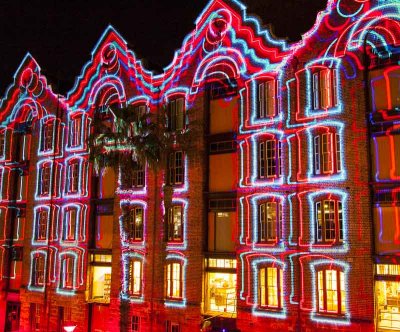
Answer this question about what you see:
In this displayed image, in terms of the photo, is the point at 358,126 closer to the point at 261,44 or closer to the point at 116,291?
the point at 261,44

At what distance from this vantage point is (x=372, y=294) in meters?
22.9

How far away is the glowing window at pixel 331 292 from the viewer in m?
23.7

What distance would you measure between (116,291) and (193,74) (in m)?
14.5

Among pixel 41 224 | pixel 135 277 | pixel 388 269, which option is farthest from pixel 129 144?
pixel 41 224

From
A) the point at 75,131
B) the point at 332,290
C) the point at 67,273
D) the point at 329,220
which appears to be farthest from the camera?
the point at 75,131

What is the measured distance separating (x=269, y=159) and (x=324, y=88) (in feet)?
15.4

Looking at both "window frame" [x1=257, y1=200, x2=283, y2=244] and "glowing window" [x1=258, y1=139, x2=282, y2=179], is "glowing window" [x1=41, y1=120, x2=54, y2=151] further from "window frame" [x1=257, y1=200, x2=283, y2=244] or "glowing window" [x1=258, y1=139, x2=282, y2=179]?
"window frame" [x1=257, y1=200, x2=283, y2=244]

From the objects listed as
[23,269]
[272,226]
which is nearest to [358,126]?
[272,226]

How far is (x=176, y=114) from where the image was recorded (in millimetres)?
31891

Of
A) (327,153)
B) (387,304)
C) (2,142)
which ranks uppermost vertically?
(2,142)

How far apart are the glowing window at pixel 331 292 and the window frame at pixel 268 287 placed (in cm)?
212

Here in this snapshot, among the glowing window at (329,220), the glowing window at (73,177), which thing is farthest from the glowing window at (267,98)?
the glowing window at (73,177)

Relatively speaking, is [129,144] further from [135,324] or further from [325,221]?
[135,324]

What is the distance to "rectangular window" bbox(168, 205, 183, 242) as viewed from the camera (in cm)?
3027
